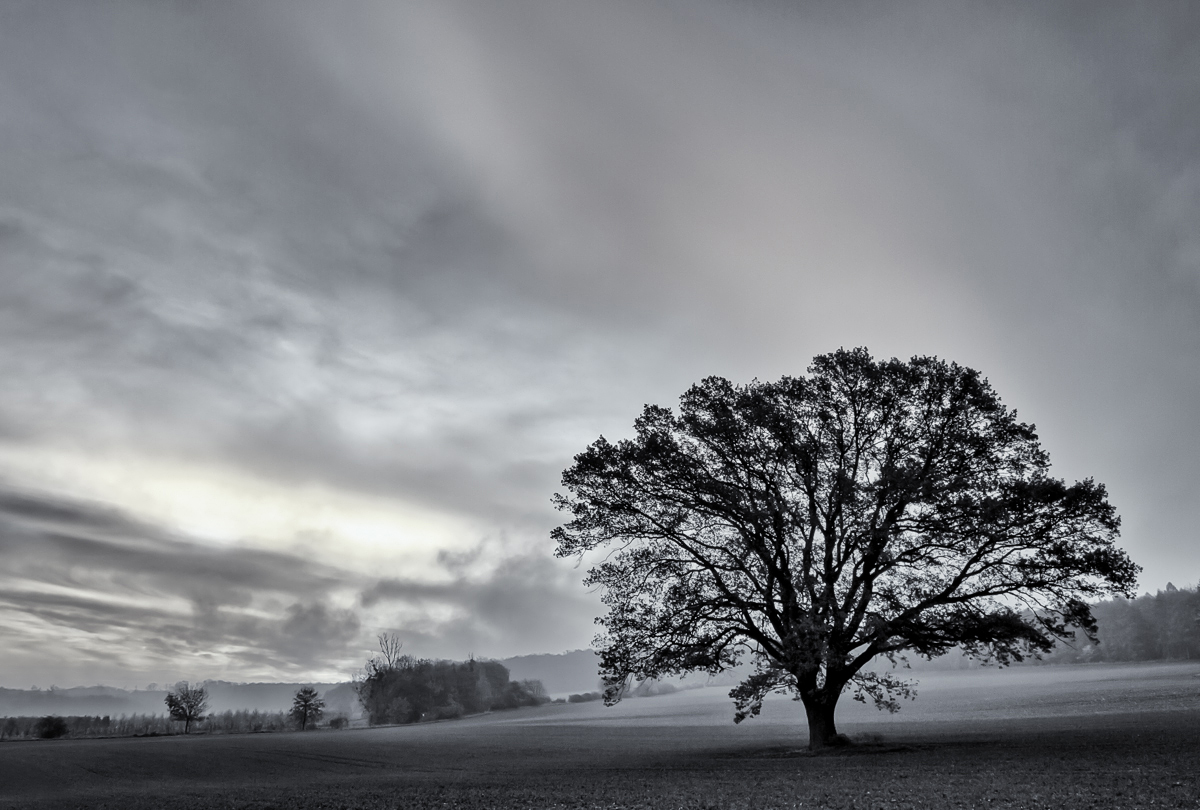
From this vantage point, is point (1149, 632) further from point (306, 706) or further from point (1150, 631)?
point (306, 706)

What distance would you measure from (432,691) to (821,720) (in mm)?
121970

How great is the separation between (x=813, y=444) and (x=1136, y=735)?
57.6 feet

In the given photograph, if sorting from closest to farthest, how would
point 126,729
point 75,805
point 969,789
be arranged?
point 969,789 → point 75,805 → point 126,729

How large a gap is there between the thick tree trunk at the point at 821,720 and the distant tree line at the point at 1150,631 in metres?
99.6

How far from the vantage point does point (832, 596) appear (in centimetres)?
2667

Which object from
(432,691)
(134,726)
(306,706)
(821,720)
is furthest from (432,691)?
(821,720)

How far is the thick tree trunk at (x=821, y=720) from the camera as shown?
2894 cm

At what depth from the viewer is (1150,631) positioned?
115000 millimetres

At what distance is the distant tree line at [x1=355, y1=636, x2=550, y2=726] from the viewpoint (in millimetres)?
127938

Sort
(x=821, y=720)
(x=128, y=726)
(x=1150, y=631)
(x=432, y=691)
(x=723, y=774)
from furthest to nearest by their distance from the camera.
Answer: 1. (x=432, y=691)
2. (x=1150, y=631)
3. (x=128, y=726)
4. (x=821, y=720)
5. (x=723, y=774)

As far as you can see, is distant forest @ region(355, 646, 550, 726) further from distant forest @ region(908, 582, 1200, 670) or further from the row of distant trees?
distant forest @ region(908, 582, 1200, 670)

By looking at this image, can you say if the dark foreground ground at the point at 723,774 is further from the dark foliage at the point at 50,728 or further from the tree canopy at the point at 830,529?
the dark foliage at the point at 50,728

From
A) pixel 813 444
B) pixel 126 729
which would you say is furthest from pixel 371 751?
pixel 126 729

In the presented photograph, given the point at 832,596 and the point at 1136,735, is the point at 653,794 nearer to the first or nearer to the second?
the point at 832,596
